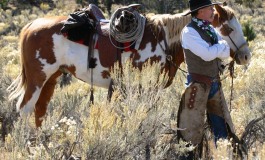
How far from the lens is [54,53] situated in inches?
254

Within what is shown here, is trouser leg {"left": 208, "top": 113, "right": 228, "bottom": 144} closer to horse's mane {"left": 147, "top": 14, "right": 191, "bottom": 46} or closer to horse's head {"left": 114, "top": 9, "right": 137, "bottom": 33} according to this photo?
horse's mane {"left": 147, "top": 14, "right": 191, "bottom": 46}

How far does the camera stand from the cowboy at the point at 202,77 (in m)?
4.34

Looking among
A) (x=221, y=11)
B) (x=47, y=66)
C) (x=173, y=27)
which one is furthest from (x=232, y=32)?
(x=47, y=66)

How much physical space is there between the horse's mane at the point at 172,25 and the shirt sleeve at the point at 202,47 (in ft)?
4.55

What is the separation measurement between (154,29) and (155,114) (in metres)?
1.95

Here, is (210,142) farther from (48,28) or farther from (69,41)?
(48,28)

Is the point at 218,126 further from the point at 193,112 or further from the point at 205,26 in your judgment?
the point at 205,26

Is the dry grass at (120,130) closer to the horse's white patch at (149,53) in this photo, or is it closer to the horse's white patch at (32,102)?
the horse's white patch at (32,102)

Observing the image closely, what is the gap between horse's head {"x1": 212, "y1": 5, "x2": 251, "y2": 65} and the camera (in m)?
5.41

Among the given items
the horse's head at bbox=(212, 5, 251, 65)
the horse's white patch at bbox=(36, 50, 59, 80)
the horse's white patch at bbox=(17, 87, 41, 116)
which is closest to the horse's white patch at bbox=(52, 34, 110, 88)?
the horse's white patch at bbox=(36, 50, 59, 80)

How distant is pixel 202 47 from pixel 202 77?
0.40m

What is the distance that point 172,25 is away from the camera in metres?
5.87

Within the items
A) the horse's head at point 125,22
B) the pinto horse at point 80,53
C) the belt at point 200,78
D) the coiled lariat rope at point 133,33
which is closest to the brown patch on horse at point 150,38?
the pinto horse at point 80,53

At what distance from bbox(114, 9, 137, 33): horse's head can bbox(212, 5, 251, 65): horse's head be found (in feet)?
3.80
